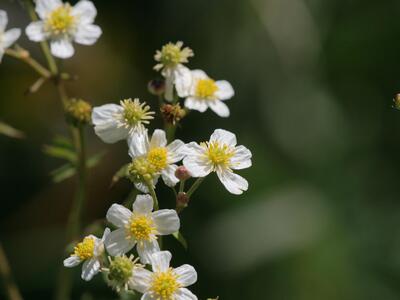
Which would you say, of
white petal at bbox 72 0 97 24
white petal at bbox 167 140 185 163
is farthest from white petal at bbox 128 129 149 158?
white petal at bbox 72 0 97 24

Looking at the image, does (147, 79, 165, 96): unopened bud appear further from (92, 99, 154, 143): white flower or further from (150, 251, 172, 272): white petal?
(150, 251, 172, 272): white petal

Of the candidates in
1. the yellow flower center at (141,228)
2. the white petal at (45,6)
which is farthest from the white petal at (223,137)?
the white petal at (45,6)

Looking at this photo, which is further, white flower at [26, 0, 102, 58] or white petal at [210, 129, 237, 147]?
white flower at [26, 0, 102, 58]

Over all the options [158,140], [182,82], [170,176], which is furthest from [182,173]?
[182,82]

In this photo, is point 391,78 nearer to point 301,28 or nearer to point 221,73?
point 301,28

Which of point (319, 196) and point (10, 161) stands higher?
point (319, 196)

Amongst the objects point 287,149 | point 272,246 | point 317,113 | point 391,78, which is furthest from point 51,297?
point 391,78
